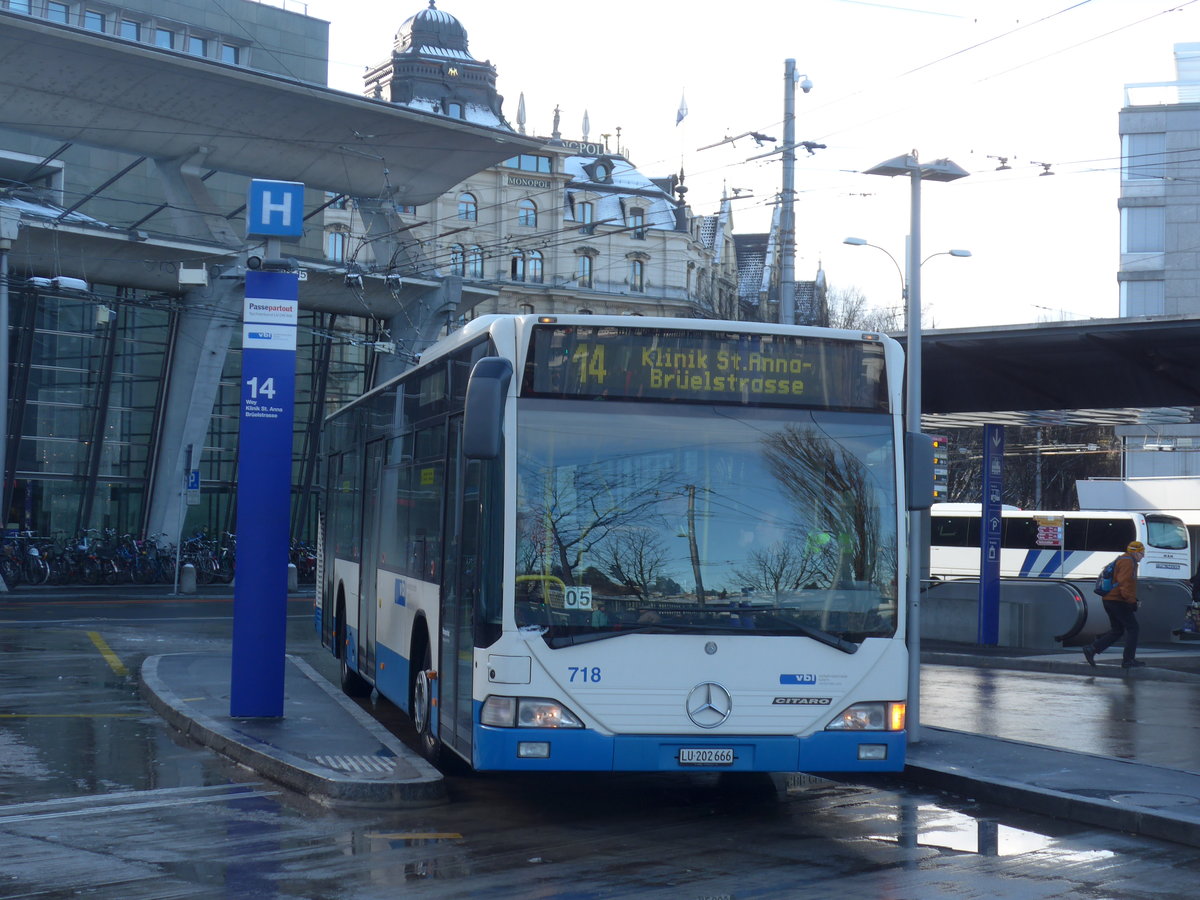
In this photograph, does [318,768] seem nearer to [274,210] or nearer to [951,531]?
[274,210]

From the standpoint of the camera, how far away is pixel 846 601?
847 cm

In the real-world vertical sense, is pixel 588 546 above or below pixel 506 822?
above

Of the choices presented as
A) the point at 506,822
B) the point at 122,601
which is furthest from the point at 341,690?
the point at 122,601

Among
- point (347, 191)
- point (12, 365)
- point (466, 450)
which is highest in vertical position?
point (347, 191)

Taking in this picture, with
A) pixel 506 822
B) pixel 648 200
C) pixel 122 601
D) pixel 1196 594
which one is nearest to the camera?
pixel 506 822

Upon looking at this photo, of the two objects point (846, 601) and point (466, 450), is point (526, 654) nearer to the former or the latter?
point (466, 450)

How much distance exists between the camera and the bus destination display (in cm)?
849

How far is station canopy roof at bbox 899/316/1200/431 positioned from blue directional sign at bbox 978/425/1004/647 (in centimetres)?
62

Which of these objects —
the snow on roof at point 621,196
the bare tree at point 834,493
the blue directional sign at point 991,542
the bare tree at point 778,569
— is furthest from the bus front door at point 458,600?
the snow on roof at point 621,196

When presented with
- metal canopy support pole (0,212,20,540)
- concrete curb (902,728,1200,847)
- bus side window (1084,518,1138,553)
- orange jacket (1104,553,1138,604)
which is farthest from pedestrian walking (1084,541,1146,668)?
bus side window (1084,518,1138,553)

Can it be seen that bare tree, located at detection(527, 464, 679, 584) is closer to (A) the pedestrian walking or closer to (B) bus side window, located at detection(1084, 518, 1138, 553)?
(A) the pedestrian walking

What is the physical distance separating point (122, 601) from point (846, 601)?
1040 inches

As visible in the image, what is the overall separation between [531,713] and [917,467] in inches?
106

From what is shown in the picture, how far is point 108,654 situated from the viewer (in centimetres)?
1962
